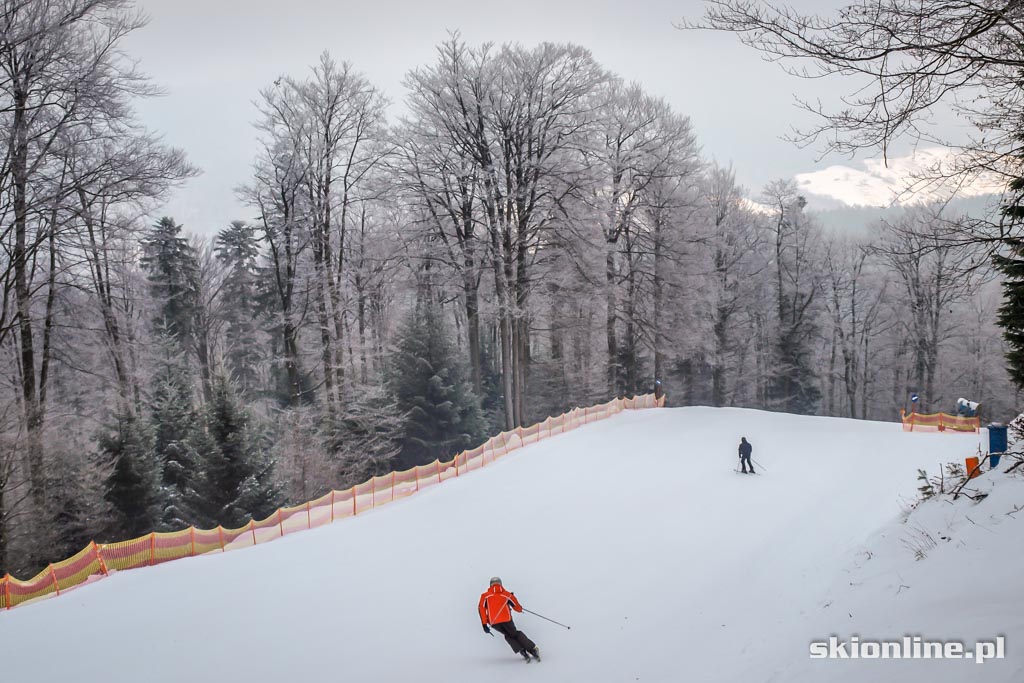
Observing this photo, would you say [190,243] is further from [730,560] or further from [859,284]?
[859,284]

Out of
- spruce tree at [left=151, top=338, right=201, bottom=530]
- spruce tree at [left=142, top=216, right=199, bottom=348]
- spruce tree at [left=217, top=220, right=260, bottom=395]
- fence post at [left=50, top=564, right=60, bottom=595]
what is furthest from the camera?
spruce tree at [left=217, top=220, right=260, bottom=395]

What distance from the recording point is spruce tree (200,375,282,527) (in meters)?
18.0

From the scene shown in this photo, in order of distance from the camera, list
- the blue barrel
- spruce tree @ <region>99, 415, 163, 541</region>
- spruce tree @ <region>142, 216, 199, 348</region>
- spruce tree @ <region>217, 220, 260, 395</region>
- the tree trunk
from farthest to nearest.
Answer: spruce tree @ <region>217, 220, 260, 395</region>
spruce tree @ <region>142, 216, 199, 348</region>
the tree trunk
spruce tree @ <region>99, 415, 163, 541</region>
the blue barrel

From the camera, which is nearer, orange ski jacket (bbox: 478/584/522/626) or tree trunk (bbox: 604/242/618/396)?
orange ski jacket (bbox: 478/584/522/626)

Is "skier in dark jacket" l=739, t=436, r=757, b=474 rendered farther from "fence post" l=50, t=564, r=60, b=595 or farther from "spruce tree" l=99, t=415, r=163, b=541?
"spruce tree" l=99, t=415, r=163, b=541

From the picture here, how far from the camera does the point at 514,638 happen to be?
7.80 m

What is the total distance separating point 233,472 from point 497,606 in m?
13.7

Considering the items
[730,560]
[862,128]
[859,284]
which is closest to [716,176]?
[859,284]

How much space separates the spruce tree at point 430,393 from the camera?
2616 cm

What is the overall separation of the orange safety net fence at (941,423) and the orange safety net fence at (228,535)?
1663 cm

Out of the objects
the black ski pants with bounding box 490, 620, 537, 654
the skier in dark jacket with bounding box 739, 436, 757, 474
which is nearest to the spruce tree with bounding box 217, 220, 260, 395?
the skier in dark jacket with bounding box 739, 436, 757, 474

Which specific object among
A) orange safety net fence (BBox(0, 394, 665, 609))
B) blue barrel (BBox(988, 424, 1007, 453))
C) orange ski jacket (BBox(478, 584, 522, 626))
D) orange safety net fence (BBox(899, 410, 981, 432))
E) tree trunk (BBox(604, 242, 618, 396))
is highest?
tree trunk (BBox(604, 242, 618, 396))

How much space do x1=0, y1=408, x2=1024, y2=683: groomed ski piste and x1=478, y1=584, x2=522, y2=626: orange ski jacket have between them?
609 mm

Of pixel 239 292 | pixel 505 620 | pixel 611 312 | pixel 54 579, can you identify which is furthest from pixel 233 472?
pixel 239 292
